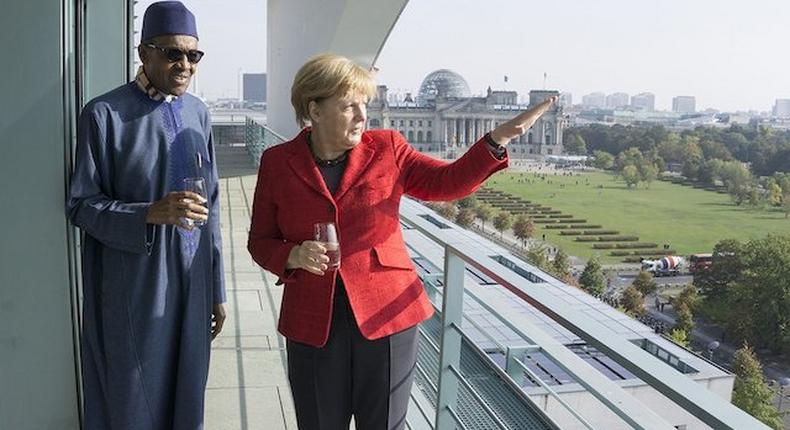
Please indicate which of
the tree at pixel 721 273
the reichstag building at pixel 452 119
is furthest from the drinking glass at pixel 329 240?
the tree at pixel 721 273

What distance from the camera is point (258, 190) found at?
1080 mm

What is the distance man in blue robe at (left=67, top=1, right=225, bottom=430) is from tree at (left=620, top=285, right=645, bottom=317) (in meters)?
15.4

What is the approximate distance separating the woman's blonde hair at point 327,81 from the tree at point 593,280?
16579 mm

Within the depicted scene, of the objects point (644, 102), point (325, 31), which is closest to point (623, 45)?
point (644, 102)

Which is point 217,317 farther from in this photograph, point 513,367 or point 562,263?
point 562,263

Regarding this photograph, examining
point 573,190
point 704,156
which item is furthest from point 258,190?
point 573,190

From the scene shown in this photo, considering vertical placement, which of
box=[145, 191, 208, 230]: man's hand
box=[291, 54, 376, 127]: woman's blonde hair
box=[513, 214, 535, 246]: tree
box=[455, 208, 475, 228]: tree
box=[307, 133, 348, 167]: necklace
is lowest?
box=[513, 214, 535, 246]: tree

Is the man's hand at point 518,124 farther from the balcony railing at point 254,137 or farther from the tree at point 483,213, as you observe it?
the tree at point 483,213

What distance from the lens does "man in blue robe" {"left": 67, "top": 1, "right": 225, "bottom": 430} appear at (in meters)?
1.01

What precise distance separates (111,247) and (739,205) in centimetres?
1718

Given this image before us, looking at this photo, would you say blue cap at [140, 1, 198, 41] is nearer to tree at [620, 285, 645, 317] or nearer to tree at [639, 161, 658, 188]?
tree at [620, 285, 645, 317]

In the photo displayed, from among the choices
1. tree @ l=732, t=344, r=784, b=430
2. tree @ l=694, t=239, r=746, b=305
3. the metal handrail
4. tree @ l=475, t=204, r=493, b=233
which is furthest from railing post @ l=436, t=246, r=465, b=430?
tree @ l=475, t=204, r=493, b=233

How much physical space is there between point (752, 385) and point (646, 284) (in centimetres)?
599

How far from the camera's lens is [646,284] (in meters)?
16.8
